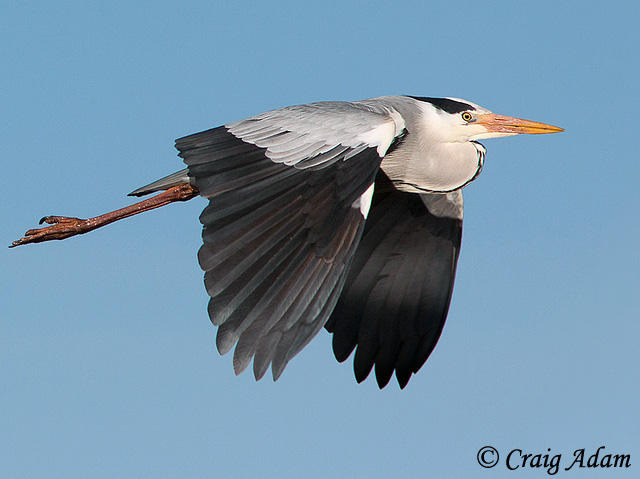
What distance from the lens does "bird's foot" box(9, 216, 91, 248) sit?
253 inches

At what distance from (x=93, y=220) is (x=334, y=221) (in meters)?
2.21

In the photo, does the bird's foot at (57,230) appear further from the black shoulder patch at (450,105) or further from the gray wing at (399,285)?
the black shoulder patch at (450,105)

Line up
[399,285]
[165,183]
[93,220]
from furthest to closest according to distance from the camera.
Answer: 1. [399,285]
2. [165,183]
3. [93,220]

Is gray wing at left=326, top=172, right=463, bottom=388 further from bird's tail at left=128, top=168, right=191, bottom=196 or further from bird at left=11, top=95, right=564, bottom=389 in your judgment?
bird's tail at left=128, top=168, right=191, bottom=196

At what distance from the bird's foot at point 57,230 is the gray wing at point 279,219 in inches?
56.3

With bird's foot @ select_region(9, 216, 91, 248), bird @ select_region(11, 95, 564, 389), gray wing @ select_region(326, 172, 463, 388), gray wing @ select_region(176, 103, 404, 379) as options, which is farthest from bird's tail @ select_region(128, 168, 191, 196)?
gray wing @ select_region(326, 172, 463, 388)

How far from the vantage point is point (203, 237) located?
4754 mm

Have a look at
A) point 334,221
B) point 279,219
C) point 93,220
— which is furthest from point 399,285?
point 279,219

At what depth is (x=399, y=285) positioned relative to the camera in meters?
7.49

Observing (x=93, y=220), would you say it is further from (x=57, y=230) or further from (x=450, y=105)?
(x=450, y=105)

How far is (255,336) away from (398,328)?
115 inches

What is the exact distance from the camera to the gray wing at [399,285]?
289 inches

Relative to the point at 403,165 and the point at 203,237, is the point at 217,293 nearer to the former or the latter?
the point at 203,237

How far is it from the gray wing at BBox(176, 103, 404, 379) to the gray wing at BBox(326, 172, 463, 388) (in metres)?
1.93
